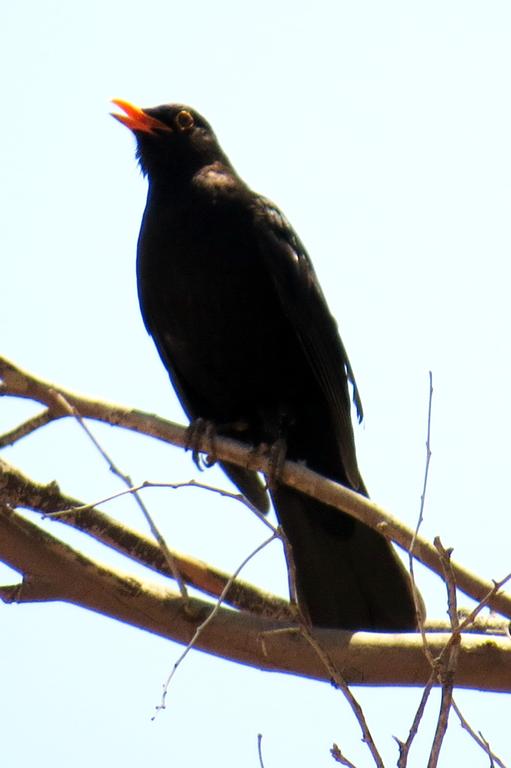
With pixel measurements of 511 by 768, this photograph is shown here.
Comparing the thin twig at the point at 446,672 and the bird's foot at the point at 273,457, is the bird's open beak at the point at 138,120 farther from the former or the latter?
the thin twig at the point at 446,672

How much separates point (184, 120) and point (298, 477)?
8.81ft

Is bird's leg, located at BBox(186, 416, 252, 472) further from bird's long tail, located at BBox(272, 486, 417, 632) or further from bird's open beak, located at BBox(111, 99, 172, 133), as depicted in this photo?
bird's open beak, located at BBox(111, 99, 172, 133)

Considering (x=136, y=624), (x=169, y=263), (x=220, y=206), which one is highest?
(x=220, y=206)

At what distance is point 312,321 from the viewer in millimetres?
5574

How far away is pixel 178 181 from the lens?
19.6 feet

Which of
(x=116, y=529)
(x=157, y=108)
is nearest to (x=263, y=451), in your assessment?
(x=116, y=529)

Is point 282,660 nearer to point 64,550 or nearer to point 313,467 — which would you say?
point 64,550

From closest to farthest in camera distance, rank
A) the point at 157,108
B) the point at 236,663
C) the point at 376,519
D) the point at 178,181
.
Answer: the point at 376,519, the point at 236,663, the point at 178,181, the point at 157,108

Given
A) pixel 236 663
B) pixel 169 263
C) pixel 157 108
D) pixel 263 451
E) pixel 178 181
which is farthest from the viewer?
pixel 157 108

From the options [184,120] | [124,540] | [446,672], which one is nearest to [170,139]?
[184,120]

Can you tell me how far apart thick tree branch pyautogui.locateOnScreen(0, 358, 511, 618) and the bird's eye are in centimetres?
230

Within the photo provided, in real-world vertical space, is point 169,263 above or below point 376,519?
above

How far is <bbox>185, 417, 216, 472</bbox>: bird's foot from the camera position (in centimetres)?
503

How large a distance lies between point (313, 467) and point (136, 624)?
5.38 feet
